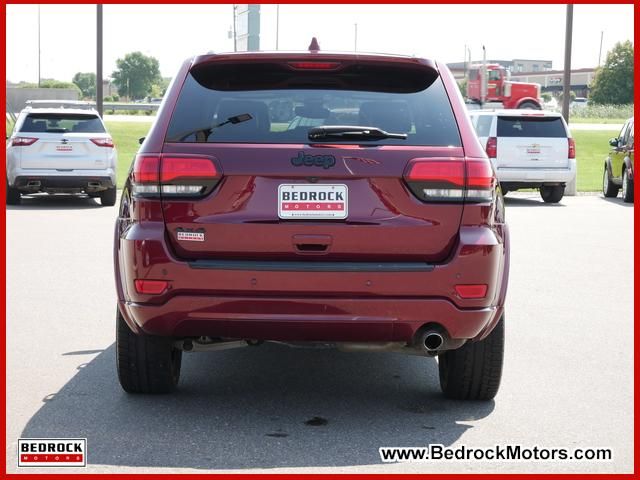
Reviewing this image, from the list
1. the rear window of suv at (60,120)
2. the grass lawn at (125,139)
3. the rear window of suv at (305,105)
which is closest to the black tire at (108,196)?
the rear window of suv at (60,120)

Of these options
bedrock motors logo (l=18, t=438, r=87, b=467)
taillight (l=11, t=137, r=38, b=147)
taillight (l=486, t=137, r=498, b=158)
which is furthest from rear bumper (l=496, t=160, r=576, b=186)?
bedrock motors logo (l=18, t=438, r=87, b=467)

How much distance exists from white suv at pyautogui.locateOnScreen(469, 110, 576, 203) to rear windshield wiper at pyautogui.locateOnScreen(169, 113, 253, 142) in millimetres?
16477

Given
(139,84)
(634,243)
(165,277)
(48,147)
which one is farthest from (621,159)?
(139,84)

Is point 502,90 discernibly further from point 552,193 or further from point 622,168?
point 552,193

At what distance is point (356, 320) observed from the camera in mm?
5035

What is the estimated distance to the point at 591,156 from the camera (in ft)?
133

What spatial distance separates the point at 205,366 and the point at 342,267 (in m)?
1.97

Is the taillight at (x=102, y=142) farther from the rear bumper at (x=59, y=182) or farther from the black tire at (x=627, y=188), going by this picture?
the black tire at (x=627, y=188)

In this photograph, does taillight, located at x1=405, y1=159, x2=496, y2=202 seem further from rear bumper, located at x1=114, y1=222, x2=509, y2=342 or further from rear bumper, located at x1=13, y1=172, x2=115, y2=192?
rear bumper, located at x1=13, y1=172, x2=115, y2=192

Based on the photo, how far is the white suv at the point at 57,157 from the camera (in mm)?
18656

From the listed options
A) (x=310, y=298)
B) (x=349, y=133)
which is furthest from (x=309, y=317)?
(x=349, y=133)

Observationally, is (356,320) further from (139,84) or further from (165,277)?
(139,84)

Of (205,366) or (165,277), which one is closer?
(165,277)

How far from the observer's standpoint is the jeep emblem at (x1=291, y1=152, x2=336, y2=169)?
5066 millimetres
